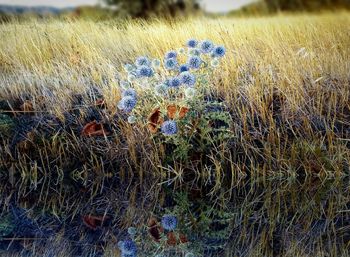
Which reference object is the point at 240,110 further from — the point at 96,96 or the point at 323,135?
the point at 96,96

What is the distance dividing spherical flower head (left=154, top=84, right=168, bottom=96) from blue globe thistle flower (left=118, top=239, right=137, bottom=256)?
3.54 ft

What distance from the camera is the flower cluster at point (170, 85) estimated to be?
11.1 feet

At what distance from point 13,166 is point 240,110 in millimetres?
1270

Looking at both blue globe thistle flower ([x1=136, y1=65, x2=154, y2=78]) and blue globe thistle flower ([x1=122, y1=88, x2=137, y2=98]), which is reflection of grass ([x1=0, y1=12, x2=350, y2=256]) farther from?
A: blue globe thistle flower ([x1=136, y1=65, x2=154, y2=78])

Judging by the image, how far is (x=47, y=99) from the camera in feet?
12.4

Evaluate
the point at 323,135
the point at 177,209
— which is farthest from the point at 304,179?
the point at 177,209

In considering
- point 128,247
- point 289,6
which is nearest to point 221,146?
point 128,247

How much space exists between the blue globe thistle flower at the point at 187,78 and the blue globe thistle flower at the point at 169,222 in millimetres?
741

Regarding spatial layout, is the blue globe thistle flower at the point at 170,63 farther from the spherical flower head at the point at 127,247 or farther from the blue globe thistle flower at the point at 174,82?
the spherical flower head at the point at 127,247

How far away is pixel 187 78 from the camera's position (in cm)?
334

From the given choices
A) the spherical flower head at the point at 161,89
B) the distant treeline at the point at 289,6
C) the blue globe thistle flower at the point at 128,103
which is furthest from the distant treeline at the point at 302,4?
the blue globe thistle flower at the point at 128,103

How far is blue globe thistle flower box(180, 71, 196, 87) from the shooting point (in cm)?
334

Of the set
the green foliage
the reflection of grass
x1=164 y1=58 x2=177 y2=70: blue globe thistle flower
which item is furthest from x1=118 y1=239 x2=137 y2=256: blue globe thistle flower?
the green foliage

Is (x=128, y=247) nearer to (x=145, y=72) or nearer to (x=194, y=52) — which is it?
(x=145, y=72)
